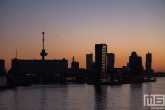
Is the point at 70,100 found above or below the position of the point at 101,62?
below

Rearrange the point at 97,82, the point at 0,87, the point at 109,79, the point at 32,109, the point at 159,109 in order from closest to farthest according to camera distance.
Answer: the point at 159,109, the point at 32,109, the point at 0,87, the point at 97,82, the point at 109,79

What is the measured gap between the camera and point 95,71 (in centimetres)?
18775

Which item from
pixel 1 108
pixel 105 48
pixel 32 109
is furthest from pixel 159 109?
pixel 105 48

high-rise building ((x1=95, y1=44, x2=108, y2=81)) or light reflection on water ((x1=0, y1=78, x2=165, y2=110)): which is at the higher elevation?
high-rise building ((x1=95, y1=44, x2=108, y2=81))

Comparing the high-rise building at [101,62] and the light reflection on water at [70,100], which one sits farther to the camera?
the high-rise building at [101,62]

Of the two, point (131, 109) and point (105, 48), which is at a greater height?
point (105, 48)

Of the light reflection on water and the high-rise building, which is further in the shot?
the high-rise building

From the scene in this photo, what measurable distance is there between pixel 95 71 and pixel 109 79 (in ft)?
34.9

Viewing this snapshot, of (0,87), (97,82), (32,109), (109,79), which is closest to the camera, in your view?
(32,109)

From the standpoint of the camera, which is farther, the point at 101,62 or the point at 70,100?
the point at 101,62

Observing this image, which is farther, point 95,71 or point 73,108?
point 95,71

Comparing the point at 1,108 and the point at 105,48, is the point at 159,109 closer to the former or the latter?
the point at 1,108

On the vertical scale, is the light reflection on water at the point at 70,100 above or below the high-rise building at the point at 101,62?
below

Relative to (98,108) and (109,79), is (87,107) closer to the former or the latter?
(98,108)
